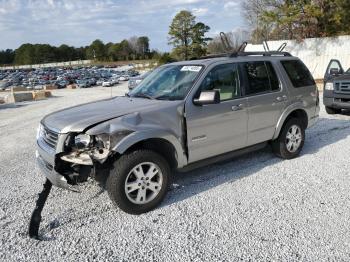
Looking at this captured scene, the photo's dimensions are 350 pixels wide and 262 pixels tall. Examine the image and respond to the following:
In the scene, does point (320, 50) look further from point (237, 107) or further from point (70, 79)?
point (70, 79)

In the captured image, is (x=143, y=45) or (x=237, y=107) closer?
(x=237, y=107)

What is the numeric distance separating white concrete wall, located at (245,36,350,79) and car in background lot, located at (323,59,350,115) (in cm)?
1386

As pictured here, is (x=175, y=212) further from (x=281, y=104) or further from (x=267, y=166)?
(x=281, y=104)

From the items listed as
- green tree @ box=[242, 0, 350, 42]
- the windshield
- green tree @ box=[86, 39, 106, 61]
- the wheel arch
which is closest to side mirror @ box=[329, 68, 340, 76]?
the wheel arch

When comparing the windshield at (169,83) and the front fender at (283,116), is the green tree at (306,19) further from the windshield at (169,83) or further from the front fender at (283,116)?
the windshield at (169,83)

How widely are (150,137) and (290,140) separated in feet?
9.55

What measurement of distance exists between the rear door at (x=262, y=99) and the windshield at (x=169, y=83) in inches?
36.5

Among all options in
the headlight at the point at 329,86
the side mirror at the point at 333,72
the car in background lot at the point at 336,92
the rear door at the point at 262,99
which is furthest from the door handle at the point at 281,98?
the side mirror at the point at 333,72

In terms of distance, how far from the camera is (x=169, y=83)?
16.6ft

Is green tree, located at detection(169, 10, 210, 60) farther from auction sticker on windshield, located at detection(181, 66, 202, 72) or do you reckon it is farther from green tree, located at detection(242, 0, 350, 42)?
auction sticker on windshield, located at detection(181, 66, 202, 72)

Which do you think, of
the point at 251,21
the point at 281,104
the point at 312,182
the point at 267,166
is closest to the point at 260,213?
the point at 312,182

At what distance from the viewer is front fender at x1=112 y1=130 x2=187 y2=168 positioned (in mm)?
3973

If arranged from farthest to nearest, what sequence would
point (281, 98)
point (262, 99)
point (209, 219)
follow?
point (281, 98) → point (262, 99) → point (209, 219)

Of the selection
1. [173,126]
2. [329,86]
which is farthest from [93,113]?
[329,86]
